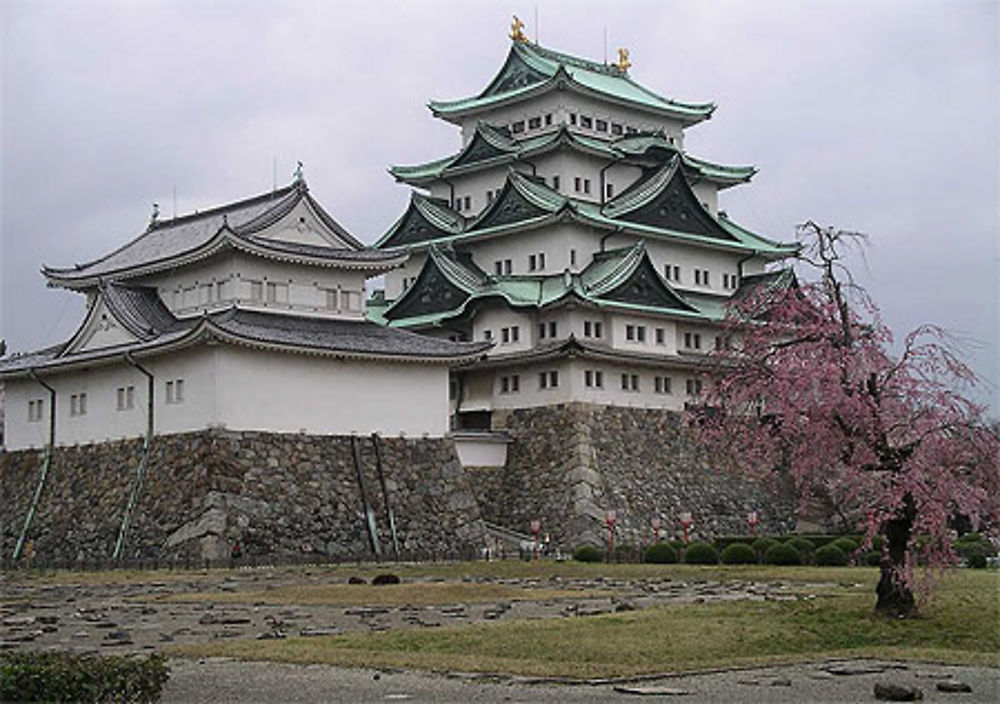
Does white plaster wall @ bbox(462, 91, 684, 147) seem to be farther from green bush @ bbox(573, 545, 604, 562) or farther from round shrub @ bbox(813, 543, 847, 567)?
round shrub @ bbox(813, 543, 847, 567)

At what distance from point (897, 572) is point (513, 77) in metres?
50.9

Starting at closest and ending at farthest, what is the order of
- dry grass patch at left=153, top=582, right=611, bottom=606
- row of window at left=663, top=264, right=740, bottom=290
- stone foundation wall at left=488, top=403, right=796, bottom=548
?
dry grass patch at left=153, top=582, right=611, bottom=606 < stone foundation wall at left=488, top=403, right=796, bottom=548 < row of window at left=663, top=264, right=740, bottom=290

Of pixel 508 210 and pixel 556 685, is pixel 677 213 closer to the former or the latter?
pixel 508 210

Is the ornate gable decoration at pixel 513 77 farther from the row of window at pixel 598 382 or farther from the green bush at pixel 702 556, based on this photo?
the green bush at pixel 702 556

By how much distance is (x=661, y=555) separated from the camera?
43.0 metres

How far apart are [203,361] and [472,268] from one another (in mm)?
19289

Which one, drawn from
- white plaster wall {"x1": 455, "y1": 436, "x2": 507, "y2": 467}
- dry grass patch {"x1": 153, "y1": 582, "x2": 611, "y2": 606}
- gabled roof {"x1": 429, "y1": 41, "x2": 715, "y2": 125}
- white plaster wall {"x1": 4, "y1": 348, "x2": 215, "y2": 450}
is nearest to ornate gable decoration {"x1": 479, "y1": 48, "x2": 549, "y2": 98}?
gabled roof {"x1": 429, "y1": 41, "x2": 715, "y2": 125}

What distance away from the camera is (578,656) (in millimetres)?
18969

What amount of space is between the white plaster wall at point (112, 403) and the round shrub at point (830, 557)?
811 inches

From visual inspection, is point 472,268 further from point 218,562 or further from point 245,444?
point 218,562

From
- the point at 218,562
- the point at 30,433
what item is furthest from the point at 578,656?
the point at 30,433

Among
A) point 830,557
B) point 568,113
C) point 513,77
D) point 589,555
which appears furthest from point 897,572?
point 513,77

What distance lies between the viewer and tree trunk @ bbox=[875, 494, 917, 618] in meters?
22.5

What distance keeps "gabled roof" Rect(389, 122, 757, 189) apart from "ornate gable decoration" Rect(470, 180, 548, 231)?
2808 mm
